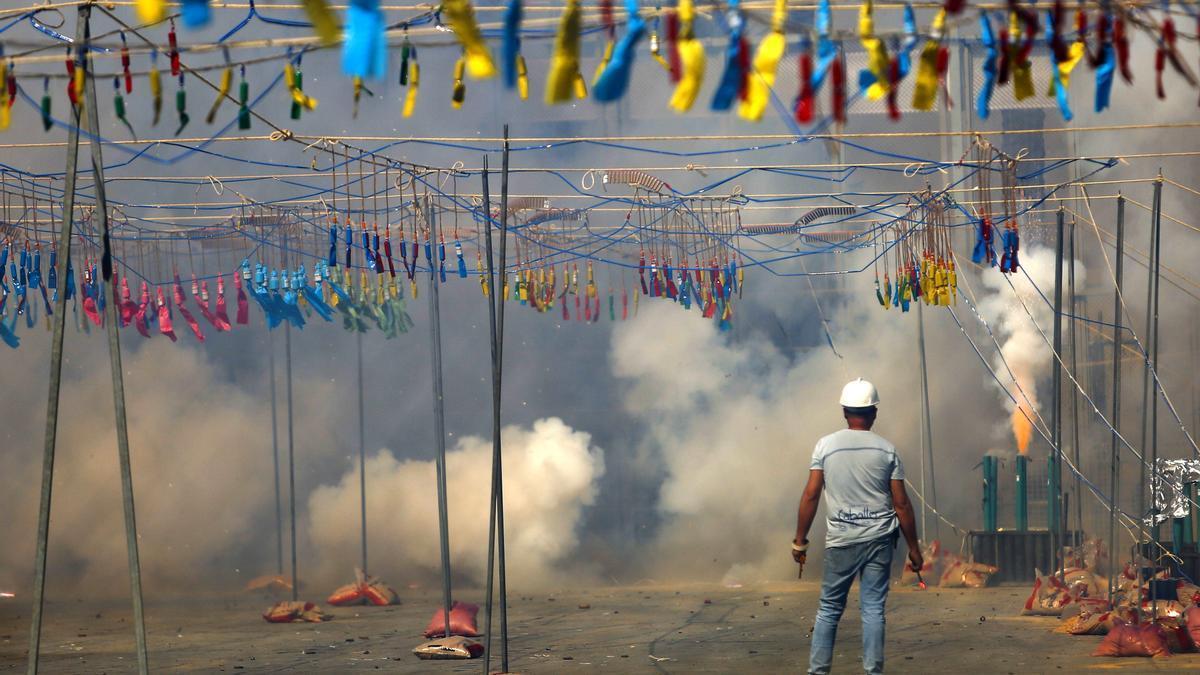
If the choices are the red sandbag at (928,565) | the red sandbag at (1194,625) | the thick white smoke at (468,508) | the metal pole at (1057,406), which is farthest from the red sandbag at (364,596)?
the red sandbag at (1194,625)

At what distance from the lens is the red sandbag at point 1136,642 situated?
456 inches

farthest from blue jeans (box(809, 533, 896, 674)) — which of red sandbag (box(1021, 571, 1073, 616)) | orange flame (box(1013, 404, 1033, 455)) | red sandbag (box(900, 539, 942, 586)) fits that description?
orange flame (box(1013, 404, 1033, 455))

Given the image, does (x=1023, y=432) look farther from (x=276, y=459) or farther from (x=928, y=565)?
(x=276, y=459)

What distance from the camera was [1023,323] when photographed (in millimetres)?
23875

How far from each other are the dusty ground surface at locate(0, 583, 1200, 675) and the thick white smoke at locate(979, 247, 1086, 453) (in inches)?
228

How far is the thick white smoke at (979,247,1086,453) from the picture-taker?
23.7 metres

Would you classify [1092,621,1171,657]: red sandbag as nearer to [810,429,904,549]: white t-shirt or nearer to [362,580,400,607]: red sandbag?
[810,429,904,549]: white t-shirt

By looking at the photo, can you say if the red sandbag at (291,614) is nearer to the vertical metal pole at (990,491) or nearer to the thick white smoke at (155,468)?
the thick white smoke at (155,468)

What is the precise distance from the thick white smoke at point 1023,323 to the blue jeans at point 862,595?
1552 cm

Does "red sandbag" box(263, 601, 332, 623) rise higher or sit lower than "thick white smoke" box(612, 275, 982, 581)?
lower

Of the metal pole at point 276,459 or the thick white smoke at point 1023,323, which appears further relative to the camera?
the thick white smoke at point 1023,323

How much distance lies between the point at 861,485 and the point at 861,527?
0.26m

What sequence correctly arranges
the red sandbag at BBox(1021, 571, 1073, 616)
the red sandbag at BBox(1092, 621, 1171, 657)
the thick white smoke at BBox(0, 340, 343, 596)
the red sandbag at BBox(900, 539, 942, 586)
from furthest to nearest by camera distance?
the thick white smoke at BBox(0, 340, 343, 596)
the red sandbag at BBox(900, 539, 942, 586)
the red sandbag at BBox(1021, 571, 1073, 616)
the red sandbag at BBox(1092, 621, 1171, 657)

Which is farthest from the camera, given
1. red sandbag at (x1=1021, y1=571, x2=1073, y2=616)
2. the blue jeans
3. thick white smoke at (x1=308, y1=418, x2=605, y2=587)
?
thick white smoke at (x1=308, y1=418, x2=605, y2=587)
